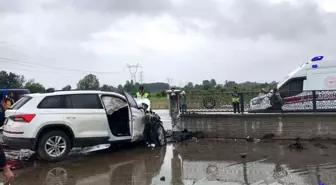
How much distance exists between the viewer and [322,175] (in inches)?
283

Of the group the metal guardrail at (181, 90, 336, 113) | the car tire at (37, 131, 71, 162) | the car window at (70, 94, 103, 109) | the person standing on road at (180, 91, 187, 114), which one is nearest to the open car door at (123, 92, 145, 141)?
the car window at (70, 94, 103, 109)

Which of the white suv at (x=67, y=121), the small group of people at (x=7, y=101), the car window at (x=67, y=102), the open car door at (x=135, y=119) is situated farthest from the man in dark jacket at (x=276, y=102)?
the small group of people at (x=7, y=101)

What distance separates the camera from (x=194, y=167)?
8.38 m

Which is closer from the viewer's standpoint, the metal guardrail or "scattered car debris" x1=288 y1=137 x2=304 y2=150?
"scattered car debris" x1=288 y1=137 x2=304 y2=150

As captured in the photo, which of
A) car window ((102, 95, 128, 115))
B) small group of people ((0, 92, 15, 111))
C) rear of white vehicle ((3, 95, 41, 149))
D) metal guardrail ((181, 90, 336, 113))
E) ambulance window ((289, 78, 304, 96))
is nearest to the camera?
rear of white vehicle ((3, 95, 41, 149))

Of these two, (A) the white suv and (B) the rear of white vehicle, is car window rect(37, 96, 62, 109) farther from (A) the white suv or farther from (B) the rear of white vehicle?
(B) the rear of white vehicle

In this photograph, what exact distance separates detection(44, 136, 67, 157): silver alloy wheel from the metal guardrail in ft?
19.0

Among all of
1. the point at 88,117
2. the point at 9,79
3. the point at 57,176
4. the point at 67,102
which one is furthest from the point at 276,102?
the point at 9,79

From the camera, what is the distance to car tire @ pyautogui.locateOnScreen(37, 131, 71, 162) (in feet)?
29.7

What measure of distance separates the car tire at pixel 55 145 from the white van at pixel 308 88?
680 centimetres

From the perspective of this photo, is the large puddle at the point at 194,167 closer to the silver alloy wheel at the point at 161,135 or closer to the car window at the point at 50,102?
the silver alloy wheel at the point at 161,135

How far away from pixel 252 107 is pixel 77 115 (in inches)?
261

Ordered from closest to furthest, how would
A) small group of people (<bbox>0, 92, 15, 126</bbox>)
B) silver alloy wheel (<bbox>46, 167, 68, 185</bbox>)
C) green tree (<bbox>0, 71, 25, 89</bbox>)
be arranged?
1. silver alloy wheel (<bbox>46, 167, 68, 185</bbox>)
2. small group of people (<bbox>0, 92, 15, 126</bbox>)
3. green tree (<bbox>0, 71, 25, 89</bbox>)

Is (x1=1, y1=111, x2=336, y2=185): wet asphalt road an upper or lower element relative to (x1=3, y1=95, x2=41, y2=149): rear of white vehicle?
lower
